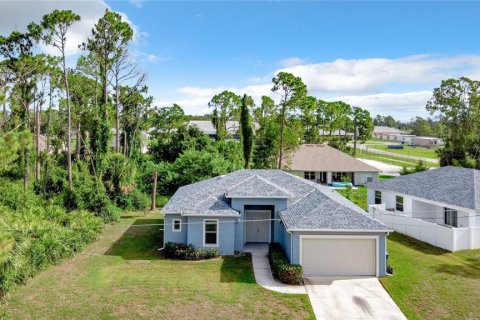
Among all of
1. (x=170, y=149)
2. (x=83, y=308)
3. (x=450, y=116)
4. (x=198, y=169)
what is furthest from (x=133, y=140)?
(x=450, y=116)

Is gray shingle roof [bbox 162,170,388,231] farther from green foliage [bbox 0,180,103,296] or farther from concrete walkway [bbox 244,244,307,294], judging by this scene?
green foliage [bbox 0,180,103,296]

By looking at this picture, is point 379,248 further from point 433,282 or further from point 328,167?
point 328,167

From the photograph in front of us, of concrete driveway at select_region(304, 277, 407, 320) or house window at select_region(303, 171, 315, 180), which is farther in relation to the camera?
house window at select_region(303, 171, 315, 180)

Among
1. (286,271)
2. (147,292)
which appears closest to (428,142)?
(286,271)

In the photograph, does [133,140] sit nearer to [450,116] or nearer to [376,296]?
[376,296]

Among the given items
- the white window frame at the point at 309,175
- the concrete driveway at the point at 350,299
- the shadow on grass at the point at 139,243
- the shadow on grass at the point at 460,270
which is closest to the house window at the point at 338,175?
the white window frame at the point at 309,175

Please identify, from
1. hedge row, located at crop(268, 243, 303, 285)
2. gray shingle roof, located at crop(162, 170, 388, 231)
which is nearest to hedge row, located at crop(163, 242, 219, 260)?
gray shingle roof, located at crop(162, 170, 388, 231)
